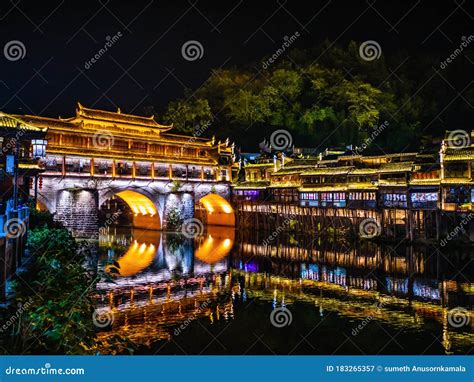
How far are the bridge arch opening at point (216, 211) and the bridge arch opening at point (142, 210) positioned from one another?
24.6 ft

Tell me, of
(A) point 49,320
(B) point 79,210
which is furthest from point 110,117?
(A) point 49,320

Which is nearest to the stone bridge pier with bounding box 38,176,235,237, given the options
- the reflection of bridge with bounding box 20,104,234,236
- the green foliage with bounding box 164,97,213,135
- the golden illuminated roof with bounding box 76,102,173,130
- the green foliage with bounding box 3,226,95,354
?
the reflection of bridge with bounding box 20,104,234,236

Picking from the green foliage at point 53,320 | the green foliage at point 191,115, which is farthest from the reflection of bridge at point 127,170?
the green foliage at point 53,320

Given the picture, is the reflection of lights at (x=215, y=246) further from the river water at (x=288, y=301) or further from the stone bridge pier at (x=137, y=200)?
the stone bridge pier at (x=137, y=200)

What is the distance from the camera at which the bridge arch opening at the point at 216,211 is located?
181 ft

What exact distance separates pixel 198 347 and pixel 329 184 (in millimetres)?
30787

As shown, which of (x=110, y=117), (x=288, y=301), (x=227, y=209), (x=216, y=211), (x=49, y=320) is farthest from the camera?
(x=216, y=211)

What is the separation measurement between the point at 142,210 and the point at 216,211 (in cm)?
995

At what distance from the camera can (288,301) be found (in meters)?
20.2

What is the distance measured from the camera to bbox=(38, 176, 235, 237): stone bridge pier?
38.3 m

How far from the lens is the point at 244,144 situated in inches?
2426

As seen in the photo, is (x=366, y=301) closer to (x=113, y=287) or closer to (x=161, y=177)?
(x=113, y=287)

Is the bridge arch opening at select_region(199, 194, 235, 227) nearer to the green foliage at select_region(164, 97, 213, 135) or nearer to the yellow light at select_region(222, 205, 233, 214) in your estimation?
the yellow light at select_region(222, 205, 233, 214)

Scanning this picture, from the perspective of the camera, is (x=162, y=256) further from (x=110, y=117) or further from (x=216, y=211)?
(x=216, y=211)
